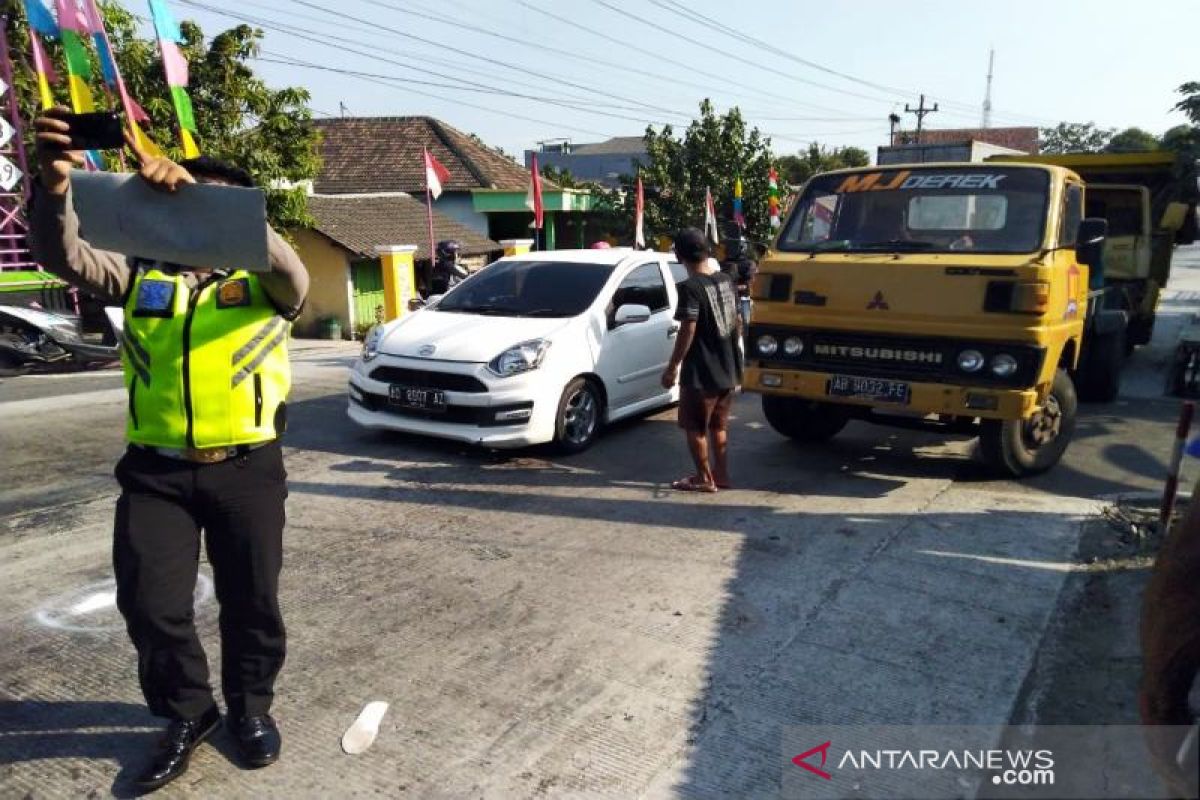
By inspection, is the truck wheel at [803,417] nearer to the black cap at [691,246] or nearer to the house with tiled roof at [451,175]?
the black cap at [691,246]

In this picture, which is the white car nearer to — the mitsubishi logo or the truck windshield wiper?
the truck windshield wiper

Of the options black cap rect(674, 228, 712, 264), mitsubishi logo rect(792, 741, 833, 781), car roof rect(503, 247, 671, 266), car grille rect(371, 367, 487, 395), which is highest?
black cap rect(674, 228, 712, 264)

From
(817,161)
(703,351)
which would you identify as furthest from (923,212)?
(817,161)

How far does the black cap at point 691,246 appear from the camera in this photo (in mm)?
5938

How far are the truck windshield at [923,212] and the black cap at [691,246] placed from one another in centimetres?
104

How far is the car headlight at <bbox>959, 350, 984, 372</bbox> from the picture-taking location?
5.72m

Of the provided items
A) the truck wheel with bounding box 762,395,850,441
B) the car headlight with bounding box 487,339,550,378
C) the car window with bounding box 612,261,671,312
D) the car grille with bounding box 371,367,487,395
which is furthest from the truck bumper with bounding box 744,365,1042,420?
the car grille with bounding box 371,367,487,395

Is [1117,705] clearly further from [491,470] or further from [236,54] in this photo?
[236,54]

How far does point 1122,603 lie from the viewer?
4379 mm

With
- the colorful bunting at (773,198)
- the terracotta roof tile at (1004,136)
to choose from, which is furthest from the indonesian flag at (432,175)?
the terracotta roof tile at (1004,136)

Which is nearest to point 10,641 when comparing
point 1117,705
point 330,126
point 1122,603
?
point 1117,705

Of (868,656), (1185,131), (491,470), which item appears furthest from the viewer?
(1185,131)

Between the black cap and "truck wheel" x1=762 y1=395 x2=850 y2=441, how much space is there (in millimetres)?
1639

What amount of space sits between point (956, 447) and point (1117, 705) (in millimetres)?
4129
